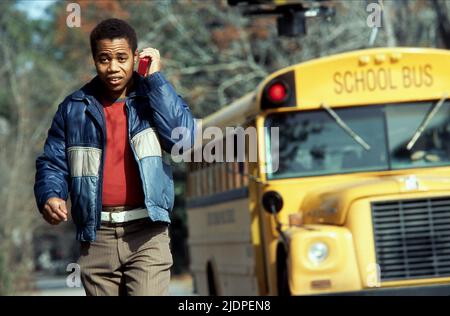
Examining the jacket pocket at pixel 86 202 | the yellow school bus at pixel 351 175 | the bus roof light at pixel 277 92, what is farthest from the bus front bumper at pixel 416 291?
the jacket pocket at pixel 86 202

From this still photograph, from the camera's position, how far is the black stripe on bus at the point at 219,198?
12216mm

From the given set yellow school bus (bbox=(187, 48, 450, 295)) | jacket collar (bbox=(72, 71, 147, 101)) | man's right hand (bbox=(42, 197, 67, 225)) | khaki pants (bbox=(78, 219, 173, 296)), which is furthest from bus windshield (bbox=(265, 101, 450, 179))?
man's right hand (bbox=(42, 197, 67, 225))

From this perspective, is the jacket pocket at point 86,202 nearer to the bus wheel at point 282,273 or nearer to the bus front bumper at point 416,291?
the bus front bumper at point 416,291

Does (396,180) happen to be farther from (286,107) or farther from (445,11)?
(445,11)

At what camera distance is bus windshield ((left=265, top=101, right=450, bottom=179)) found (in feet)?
36.0

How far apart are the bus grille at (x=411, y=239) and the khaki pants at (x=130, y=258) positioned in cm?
453

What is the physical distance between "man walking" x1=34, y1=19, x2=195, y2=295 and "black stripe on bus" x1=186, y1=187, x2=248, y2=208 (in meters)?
6.18

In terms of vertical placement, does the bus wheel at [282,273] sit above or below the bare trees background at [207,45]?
below

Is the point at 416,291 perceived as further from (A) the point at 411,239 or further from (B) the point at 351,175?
(B) the point at 351,175

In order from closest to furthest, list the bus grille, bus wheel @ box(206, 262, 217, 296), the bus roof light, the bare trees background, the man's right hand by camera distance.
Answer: the man's right hand → the bus grille → the bus roof light → bus wheel @ box(206, 262, 217, 296) → the bare trees background

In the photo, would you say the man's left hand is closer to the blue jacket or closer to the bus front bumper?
the blue jacket

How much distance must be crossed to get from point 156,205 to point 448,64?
5958mm

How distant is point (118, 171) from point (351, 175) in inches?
220

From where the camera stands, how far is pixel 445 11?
19.8m
